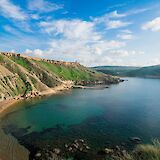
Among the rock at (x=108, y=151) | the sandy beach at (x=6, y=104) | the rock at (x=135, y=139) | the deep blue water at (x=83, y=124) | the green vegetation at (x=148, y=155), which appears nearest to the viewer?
the green vegetation at (x=148, y=155)

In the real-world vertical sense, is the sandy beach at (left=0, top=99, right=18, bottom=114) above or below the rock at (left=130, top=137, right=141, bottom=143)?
above

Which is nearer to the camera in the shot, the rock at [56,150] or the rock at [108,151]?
the rock at [108,151]

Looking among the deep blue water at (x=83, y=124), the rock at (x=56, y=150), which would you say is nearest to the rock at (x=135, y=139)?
the deep blue water at (x=83, y=124)

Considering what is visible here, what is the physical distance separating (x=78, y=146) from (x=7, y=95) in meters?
65.3

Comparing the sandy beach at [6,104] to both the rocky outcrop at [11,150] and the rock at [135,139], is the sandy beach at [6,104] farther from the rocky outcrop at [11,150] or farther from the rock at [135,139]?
the rock at [135,139]

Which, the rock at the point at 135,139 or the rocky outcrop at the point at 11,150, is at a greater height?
the rocky outcrop at the point at 11,150

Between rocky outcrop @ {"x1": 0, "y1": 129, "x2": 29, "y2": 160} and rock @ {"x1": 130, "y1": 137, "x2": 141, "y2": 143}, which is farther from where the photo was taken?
rock @ {"x1": 130, "y1": 137, "x2": 141, "y2": 143}

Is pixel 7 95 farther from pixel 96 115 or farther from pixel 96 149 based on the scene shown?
pixel 96 149

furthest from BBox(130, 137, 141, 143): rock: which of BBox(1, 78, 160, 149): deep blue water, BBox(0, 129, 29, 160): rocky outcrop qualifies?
BBox(0, 129, 29, 160): rocky outcrop

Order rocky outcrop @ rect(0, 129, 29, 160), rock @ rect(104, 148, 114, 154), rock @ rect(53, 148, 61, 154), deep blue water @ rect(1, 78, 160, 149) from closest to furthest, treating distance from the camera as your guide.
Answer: rocky outcrop @ rect(0, 129, 29, 160)
rock @ rect(104, 148, 114, 154)
rock @ rect(53, 148, 61, 154)
deep blue water @ rect(1, 78, 160, 149)

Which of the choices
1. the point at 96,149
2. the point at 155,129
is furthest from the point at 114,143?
the point at 155,129

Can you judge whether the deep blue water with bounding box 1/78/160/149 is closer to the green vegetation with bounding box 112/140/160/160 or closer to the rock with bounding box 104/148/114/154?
the rock with bounding box 104/148/114/154

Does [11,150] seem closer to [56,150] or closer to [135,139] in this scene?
Answer: [56,150]

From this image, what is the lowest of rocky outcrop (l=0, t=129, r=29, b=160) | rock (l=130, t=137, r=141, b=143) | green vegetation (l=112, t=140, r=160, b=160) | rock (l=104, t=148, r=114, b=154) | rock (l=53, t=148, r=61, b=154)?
rock (l=130, t=137, r=141, b=143)
